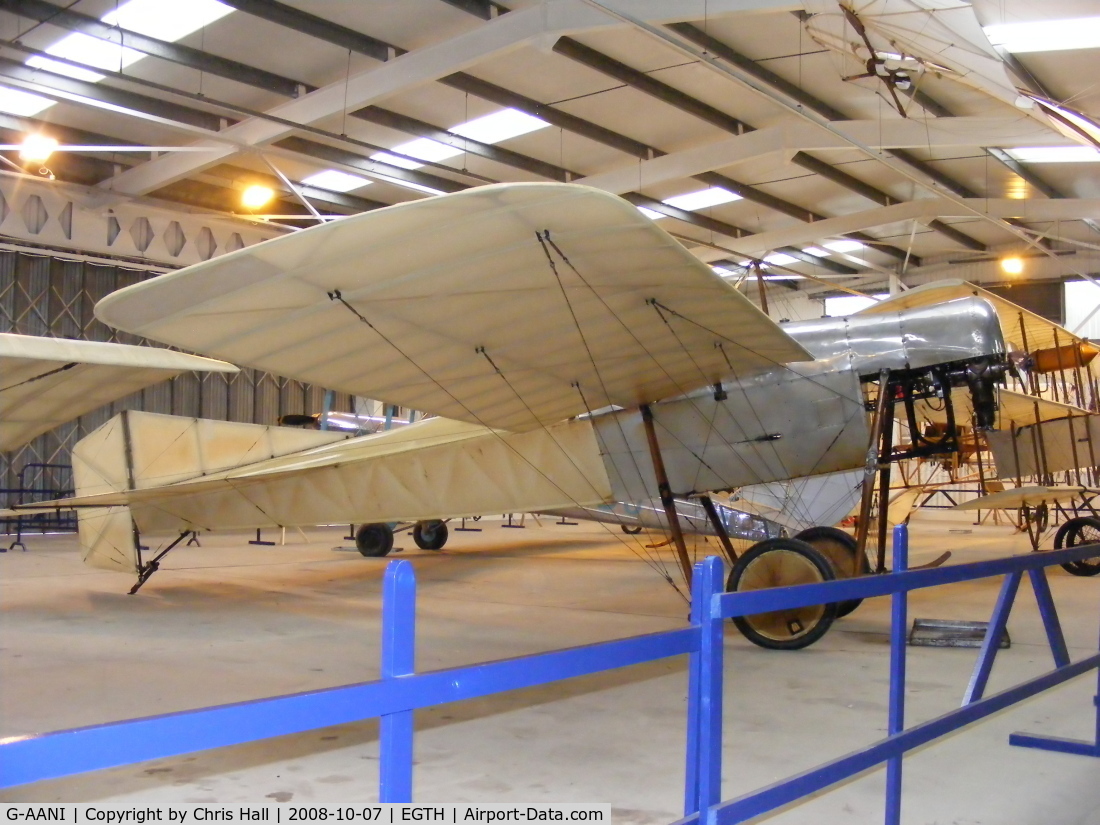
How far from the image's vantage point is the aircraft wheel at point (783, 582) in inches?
267

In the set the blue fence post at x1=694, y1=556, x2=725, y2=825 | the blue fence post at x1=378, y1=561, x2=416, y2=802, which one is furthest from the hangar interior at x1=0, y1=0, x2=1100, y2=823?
the blue fence post at x1=378, y1=561, x2=416, y2=802

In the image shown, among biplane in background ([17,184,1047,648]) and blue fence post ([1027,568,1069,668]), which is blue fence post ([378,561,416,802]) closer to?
biplane in background ([17,184,1047,648])

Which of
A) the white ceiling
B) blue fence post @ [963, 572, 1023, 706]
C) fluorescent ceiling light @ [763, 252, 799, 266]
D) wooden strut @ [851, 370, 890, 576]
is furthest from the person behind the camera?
fluorescent ceiling light @ [763, 252, 799, 266]

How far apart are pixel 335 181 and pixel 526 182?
1457 centimetres

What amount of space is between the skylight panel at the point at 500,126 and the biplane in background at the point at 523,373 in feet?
25.7

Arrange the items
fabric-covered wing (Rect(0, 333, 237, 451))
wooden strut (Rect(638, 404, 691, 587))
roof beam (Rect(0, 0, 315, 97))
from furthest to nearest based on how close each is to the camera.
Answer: roof beam (Rect(0, 0, 315, 97)) < wooden strut (Rect(638, 404, 691, 587)) < fabric-covered wing (Rect(0, 333, 237, 451))

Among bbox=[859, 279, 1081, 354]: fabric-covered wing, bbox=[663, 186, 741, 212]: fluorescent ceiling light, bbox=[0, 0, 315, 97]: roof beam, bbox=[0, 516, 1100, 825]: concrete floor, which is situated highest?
bbox=[663, 186, 741, 212]: fluorescent ceiling light

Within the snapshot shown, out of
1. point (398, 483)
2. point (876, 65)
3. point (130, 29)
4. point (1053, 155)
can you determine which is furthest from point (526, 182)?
point (1053, 155)

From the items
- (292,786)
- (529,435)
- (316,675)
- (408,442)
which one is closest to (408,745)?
(292,786)

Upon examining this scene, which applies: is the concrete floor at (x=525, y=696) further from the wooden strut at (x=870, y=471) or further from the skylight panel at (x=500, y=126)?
the skylight panel at (x=500, y=126)

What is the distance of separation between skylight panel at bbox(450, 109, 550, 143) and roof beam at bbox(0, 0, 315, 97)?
9.89ft

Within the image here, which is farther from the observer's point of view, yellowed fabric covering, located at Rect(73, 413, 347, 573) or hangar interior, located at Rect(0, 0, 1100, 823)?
yellowed fabric covering, located at Rect(73, 413, 347, 573)

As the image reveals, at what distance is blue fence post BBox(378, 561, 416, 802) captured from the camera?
64.7 inches

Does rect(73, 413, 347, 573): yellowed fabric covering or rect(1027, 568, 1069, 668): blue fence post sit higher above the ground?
rect(73, 413, 347, 573): yellowed fabric covering
